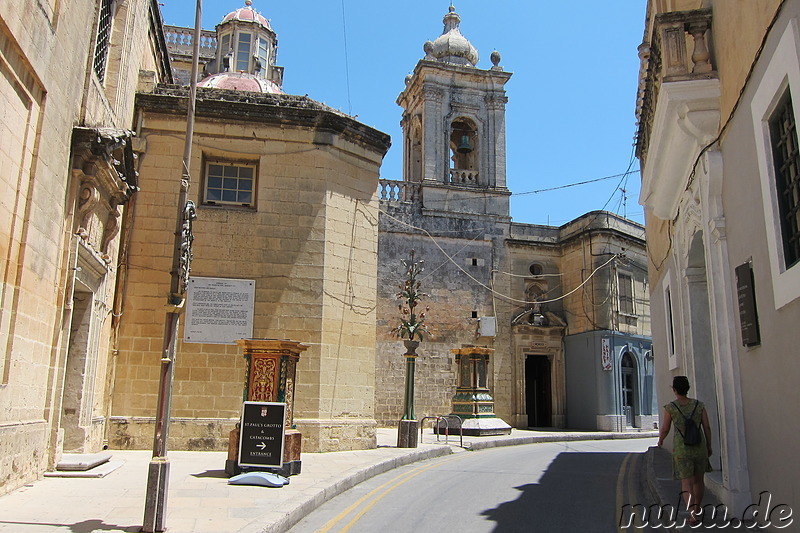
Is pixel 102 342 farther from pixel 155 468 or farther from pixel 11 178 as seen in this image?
pixel 155 468

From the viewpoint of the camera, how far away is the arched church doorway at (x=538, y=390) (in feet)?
95.5

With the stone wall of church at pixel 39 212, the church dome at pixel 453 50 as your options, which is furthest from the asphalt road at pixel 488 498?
the church dome at pixel 453 50

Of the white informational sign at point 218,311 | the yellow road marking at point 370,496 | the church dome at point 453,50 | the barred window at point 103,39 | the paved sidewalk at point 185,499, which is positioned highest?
the church dome at point 453,50

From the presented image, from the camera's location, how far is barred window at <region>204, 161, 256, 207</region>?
14500 millimetres

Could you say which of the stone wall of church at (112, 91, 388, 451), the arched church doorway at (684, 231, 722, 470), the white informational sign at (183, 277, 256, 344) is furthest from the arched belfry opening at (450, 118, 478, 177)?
the arched church doorway at (684, 231, 722, 470)

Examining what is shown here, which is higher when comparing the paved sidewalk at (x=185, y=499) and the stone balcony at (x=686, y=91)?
the stone balcony at (x=686, y=91)

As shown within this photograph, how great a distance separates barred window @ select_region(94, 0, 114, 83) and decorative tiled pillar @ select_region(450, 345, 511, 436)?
1486cm

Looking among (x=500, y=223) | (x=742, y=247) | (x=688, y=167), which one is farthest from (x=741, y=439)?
(x=500, y=223)

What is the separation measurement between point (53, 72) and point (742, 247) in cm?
850

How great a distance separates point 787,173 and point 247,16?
781 inches

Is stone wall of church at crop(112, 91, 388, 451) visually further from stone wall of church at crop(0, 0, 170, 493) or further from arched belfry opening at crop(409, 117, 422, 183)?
arched belfry opening at crop(409, 117, 422, 183)

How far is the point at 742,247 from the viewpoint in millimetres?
6699

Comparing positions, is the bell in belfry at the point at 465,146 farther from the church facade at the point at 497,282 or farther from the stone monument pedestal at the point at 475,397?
the stone monument pedestal at the point at 475,397

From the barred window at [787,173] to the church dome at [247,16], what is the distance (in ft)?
63.2
